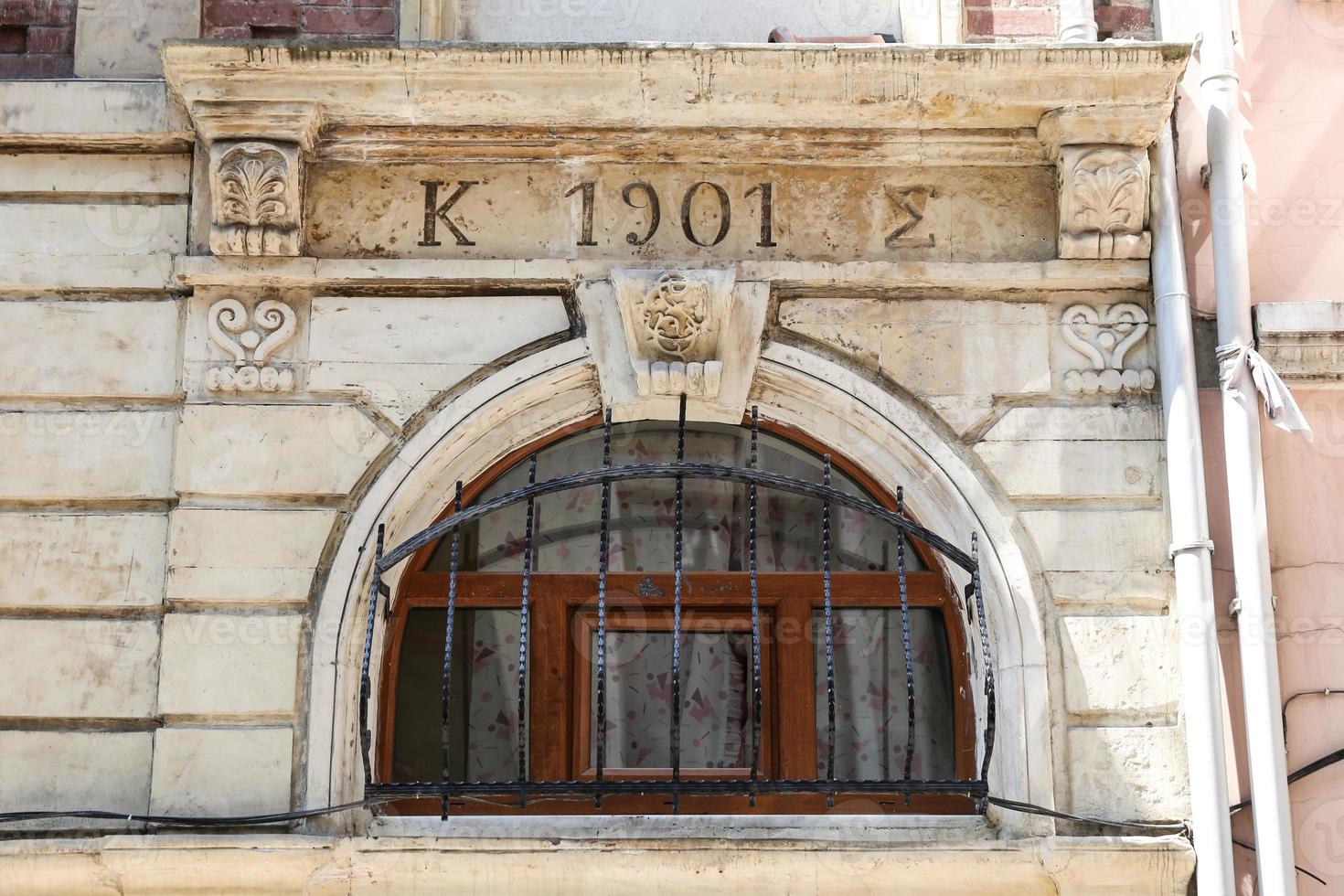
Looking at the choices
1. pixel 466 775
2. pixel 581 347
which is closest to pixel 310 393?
pixel 581 347

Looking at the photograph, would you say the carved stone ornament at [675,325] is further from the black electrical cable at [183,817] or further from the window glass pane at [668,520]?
the black electrical cable at [183,817]

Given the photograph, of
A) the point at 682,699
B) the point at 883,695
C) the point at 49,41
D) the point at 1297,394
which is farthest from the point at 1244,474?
the point at 49,41

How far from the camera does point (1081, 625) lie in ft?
16.1

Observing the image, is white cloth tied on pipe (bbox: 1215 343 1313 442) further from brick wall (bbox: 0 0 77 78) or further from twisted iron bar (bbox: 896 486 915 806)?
A: brick wall (bbox: 0 0 77 78)

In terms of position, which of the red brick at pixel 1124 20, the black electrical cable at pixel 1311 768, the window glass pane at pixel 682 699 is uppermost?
the red brick at pixel 1124 20

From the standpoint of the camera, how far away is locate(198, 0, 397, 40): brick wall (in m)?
5.50

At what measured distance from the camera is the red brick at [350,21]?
216 inches

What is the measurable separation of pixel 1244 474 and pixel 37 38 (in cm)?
415

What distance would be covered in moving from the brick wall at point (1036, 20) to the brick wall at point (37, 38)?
302cm

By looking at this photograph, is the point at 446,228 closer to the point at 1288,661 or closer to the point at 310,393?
the point at 310,393

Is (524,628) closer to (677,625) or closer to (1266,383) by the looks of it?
(677,625)

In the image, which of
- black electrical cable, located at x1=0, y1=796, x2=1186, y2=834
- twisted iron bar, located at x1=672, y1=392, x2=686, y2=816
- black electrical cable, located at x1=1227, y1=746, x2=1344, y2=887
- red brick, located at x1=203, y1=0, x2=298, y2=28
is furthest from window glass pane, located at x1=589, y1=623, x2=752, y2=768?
red brick, located at x1=203, y1=0, x2=298, y2=28

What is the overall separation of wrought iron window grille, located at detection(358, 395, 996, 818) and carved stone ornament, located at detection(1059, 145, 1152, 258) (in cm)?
100

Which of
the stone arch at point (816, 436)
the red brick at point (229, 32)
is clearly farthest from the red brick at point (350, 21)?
the stone arch at point (816, 436)
